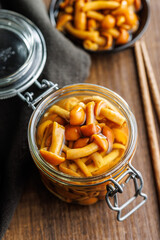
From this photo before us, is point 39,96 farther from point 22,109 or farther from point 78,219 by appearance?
point 78,219

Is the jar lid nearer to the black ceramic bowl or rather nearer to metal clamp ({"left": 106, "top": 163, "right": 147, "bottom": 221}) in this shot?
the black ceramic bowl

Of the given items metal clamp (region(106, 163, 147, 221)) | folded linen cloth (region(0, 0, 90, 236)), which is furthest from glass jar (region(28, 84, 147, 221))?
folded linen cloth (region(0, 0, 90, 236))

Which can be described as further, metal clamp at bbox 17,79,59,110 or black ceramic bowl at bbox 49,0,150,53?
black ceramic bowl at bbox 49,0,150,53

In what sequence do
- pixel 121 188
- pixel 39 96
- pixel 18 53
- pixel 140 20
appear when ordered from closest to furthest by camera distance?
pixel 121 188
pixel 39 96
pixel 18 53
pixel 140 20

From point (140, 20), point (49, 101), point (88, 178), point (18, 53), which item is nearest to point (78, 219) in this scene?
point (88, 178)

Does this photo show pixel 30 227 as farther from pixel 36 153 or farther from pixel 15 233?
pixel 36 153

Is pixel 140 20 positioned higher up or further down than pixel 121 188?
higher up

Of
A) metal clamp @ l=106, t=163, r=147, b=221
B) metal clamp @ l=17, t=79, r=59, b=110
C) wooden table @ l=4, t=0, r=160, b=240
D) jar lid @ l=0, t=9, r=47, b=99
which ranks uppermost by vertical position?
jar lid @ l=0, t=9, r=47, b=99

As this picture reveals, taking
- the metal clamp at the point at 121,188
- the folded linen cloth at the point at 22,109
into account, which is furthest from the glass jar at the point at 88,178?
the folded linen cloth at the point at 22,109
